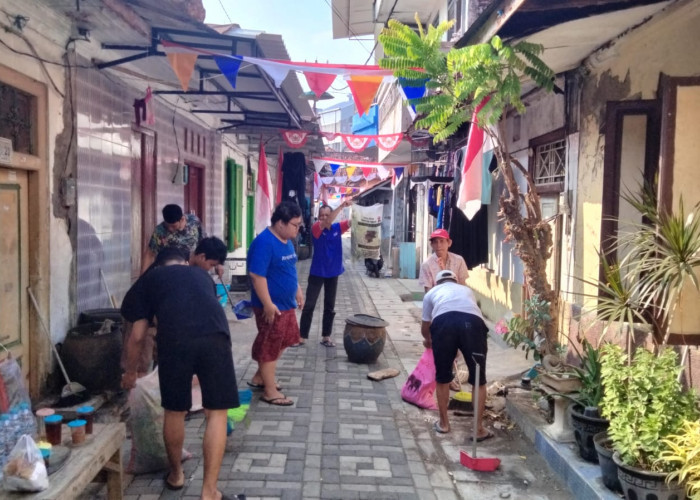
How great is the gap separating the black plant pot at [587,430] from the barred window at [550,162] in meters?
3.23

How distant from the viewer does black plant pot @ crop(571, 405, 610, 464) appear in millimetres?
4246

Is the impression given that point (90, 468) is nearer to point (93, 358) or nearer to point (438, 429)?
point (93, 358)

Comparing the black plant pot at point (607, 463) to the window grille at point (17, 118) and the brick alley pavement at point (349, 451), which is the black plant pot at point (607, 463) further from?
the window grille at point (17, 118)

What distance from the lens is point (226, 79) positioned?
8.41m

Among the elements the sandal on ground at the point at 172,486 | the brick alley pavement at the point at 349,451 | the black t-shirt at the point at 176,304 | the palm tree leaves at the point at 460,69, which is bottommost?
the brick alley pavement at the point at 349,451

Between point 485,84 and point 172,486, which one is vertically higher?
point 485,84

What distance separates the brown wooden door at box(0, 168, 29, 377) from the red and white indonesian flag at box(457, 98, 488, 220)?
443 cm

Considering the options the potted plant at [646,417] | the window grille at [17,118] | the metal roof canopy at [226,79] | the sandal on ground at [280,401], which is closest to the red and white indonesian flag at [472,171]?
the metal roof canopy at [226,79]

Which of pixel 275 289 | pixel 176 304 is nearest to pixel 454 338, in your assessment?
pixel 275 289

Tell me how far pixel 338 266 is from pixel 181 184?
3459 mm

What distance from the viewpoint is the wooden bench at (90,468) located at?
288 centimetres

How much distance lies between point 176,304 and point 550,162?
5.20 m

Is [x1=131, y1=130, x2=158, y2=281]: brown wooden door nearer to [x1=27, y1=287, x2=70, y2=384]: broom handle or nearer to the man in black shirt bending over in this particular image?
[x1=27, y1=287, x2=70, y2=384]: broom handle

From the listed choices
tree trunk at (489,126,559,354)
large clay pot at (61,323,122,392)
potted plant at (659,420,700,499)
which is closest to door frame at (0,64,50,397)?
large clay pot at (61,323,122,392)
